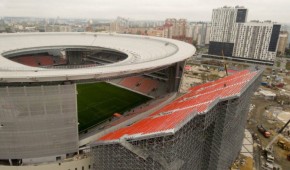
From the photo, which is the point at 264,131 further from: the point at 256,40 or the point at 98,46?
the point at 256,40

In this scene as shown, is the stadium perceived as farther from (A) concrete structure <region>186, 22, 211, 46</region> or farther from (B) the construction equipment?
(A) concrete structure <region>186, 22, 211, 46</region>

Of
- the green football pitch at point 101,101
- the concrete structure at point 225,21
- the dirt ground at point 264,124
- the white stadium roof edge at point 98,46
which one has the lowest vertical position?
the dirt ground at point 264,124

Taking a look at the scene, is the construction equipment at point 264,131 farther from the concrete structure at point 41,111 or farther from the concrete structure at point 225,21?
the concrete structure at point 225,21

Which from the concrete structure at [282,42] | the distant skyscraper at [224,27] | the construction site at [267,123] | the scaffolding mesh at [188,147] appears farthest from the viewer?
the concrete structure at [282,42]

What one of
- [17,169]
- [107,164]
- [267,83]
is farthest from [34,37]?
[267,83]

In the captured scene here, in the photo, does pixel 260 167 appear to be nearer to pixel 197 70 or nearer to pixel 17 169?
pixel 17 169

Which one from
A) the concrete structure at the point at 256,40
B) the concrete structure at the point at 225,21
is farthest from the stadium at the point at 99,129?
the concrete structure at the point at 225,21
